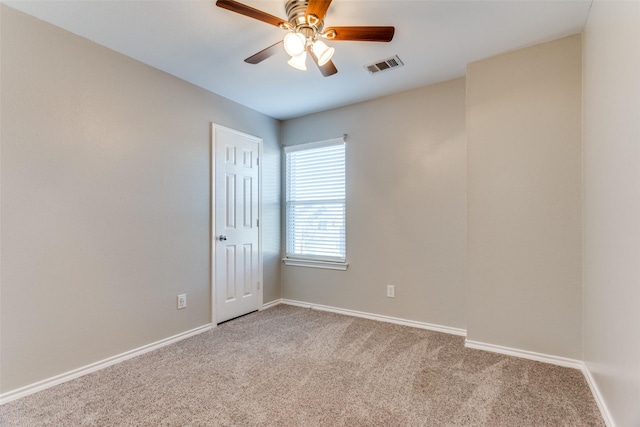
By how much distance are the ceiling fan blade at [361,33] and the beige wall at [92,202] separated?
173 centimetres

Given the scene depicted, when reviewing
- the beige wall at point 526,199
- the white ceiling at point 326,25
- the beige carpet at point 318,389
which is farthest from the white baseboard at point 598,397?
the white ceiling at point 326,25

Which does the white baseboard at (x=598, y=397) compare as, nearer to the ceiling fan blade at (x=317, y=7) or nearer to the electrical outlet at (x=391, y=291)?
the electrical outlet at (x=391, y=291)

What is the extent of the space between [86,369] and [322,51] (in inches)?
106

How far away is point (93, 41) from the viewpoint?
2.25 m

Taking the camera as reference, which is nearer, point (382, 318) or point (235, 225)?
point (382, 318)

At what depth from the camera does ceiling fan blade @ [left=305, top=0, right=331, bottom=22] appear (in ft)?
5.18

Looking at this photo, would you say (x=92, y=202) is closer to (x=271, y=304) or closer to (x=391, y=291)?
(x=271, y=304)

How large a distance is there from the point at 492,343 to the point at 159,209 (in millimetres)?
3007

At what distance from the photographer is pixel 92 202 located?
2.25 m

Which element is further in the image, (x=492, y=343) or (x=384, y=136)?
(x=384, y=136)

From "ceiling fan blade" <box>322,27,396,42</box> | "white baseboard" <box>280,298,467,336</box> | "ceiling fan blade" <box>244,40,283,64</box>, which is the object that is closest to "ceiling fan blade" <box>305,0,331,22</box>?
"ceiling fan blade" <box>322,27,396,42</box>

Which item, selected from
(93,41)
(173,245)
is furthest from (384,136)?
(93,41)

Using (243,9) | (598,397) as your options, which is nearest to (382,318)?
(598,397)

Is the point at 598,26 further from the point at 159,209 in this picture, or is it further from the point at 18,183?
the point at 18,183
